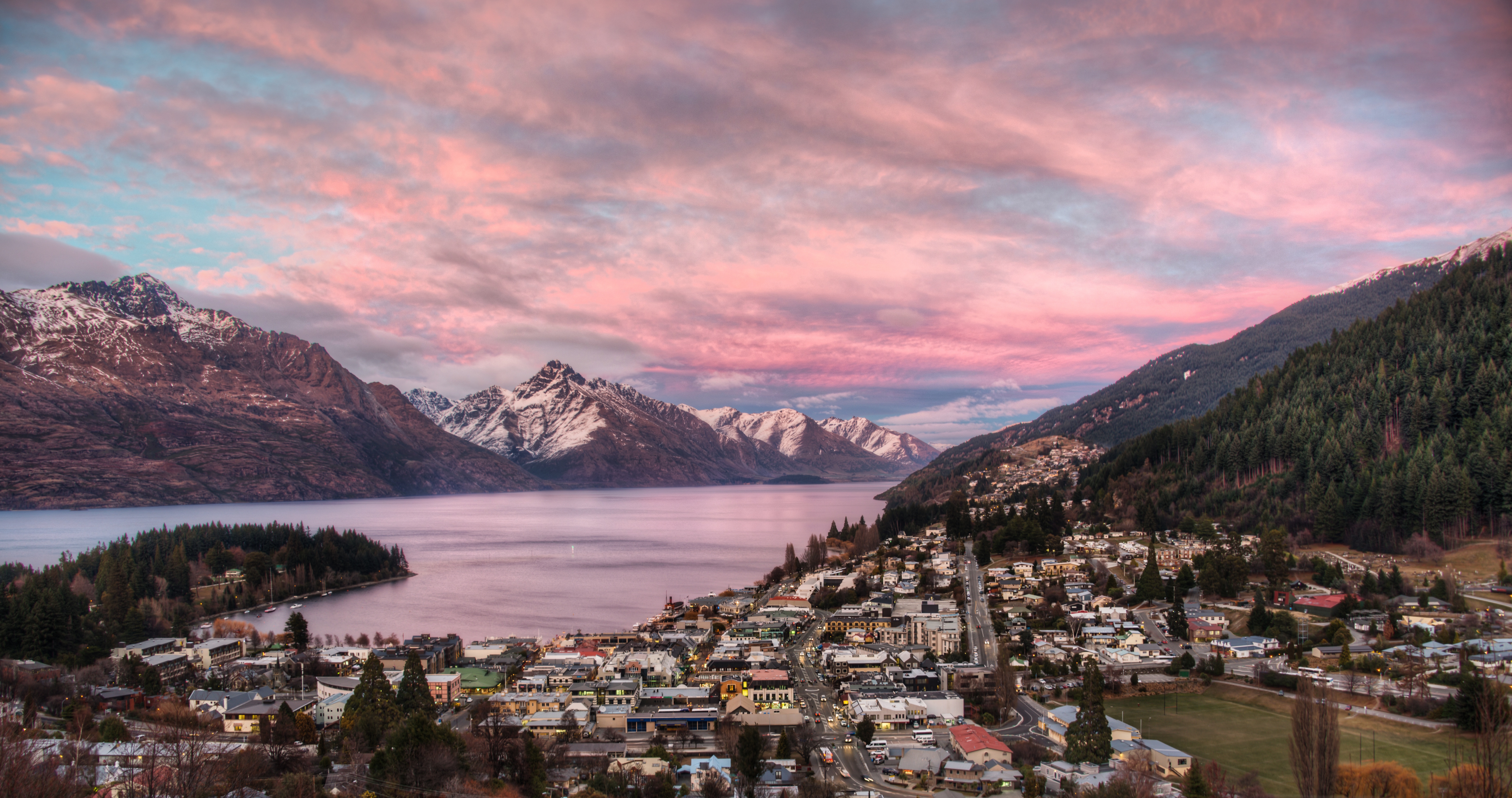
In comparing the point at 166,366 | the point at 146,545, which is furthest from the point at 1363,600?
the point at 166,366

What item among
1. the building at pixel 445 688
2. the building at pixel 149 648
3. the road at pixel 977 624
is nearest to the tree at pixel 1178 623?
the road at pixel 977 624

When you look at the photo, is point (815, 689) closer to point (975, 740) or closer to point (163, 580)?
point (975, 740)

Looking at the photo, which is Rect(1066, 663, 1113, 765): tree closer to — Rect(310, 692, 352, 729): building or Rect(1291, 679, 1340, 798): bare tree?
Rect(1291, 679, 1340, 798): bare tree

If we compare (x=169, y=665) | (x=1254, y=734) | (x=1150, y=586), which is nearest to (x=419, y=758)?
(x=169, y=665)

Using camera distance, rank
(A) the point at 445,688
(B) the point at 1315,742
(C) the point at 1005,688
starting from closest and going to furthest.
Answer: (B) the point at 1315,742 < (C) the point at 1005,688 < (A) the point at 445,688

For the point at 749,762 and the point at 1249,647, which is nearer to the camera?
the point at 749,762

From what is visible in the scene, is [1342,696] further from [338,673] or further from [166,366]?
[166,366]

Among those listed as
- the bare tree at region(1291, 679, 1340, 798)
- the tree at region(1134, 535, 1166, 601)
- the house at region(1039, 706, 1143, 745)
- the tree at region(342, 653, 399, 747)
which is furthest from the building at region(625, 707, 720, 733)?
the tree at region(1134, 535, 1166, 601)
